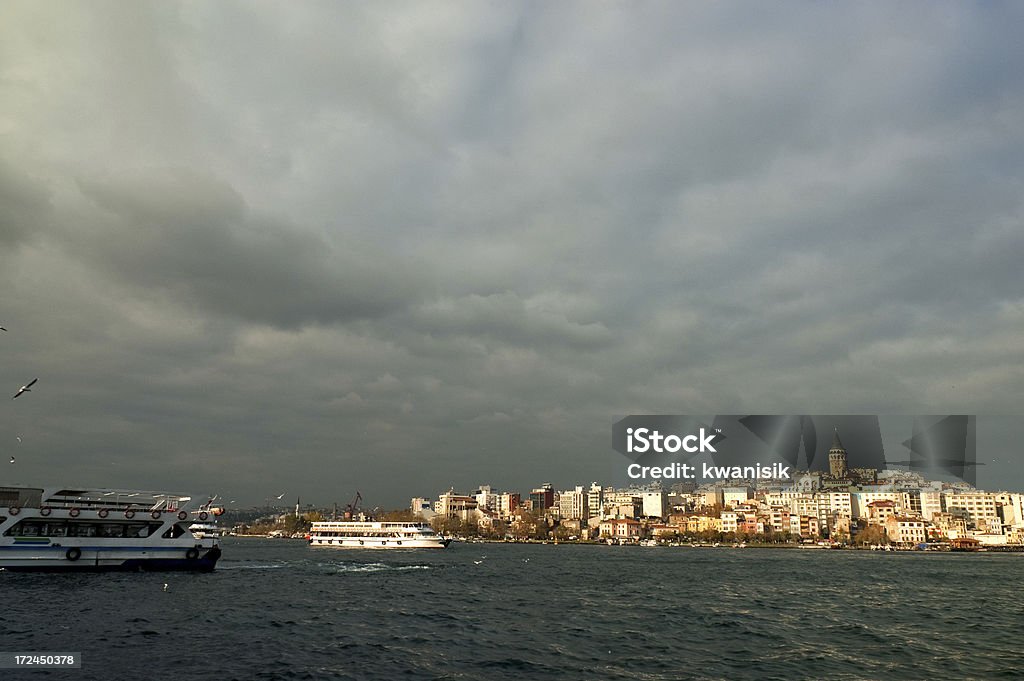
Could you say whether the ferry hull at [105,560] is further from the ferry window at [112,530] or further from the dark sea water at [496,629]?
the ferry window at [112,530]

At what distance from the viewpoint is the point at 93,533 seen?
197 ft

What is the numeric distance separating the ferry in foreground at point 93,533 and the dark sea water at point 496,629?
1.65 meters

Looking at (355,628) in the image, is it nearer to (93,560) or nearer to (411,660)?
(411,660)

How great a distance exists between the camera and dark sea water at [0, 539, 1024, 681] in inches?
1017

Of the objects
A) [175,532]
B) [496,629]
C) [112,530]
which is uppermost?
[112,530]

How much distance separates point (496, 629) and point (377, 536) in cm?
11765

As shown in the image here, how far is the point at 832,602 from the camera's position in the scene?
1996 inches

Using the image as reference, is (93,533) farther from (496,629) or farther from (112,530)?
(496,629)

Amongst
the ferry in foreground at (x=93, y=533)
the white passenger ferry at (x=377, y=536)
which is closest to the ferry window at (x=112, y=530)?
the ferry in foreground at (x=93, y=533)

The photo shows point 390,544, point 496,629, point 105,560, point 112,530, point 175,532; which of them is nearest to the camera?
point 496,629

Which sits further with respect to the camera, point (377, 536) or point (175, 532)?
point (377, 536)

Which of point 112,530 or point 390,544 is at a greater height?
point 112,530

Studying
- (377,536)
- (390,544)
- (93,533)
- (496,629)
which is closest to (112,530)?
(93,533)

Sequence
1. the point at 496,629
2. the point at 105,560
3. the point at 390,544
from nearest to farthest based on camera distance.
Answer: the point at 496,629 < the point at 105,560 < the point at 390,544
